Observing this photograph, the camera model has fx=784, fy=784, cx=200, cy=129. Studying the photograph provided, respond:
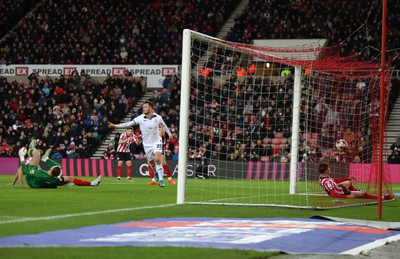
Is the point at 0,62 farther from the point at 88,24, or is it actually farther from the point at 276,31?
the point at 276,31

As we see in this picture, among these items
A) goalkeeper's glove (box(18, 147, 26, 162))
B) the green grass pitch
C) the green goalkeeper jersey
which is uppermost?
goalkeeper's glove (box(18, 147, 26, 162))

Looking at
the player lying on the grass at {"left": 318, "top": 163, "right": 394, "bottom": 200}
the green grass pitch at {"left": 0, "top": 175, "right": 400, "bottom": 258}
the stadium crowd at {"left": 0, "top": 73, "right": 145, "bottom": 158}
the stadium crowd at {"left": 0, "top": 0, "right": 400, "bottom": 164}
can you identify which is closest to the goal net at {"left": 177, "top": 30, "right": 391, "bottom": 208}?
the player lying on the grass at {"left": 318, "top": 163, "right": 394, "bottom": 200}

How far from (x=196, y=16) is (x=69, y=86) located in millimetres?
8486

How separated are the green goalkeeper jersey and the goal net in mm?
3595

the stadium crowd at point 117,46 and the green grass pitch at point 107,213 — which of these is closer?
the green grass pitch at point 107,213

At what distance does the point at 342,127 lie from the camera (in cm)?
2156

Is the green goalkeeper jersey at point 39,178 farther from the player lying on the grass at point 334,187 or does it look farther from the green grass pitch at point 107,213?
the player lying on the grass at point 334,187

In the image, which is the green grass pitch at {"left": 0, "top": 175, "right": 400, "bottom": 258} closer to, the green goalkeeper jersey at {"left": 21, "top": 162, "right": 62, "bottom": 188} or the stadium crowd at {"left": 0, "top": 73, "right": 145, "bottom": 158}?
the green goalkeeper jersey at {"left": 21, "top": 162, "right": 62, "bottom": 188}

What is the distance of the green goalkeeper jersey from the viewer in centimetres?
2041

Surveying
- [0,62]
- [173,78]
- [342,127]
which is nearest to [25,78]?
[0,62]

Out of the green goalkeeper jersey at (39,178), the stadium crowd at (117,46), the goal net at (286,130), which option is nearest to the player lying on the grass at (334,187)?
the goal net at (286,130)

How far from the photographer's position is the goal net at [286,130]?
55.3 ft

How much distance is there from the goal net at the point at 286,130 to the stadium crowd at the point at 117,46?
2.32 feet

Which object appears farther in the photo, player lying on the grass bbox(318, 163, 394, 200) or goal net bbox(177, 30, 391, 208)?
player lying on the grass bbox(318, 163, 394, 200)
